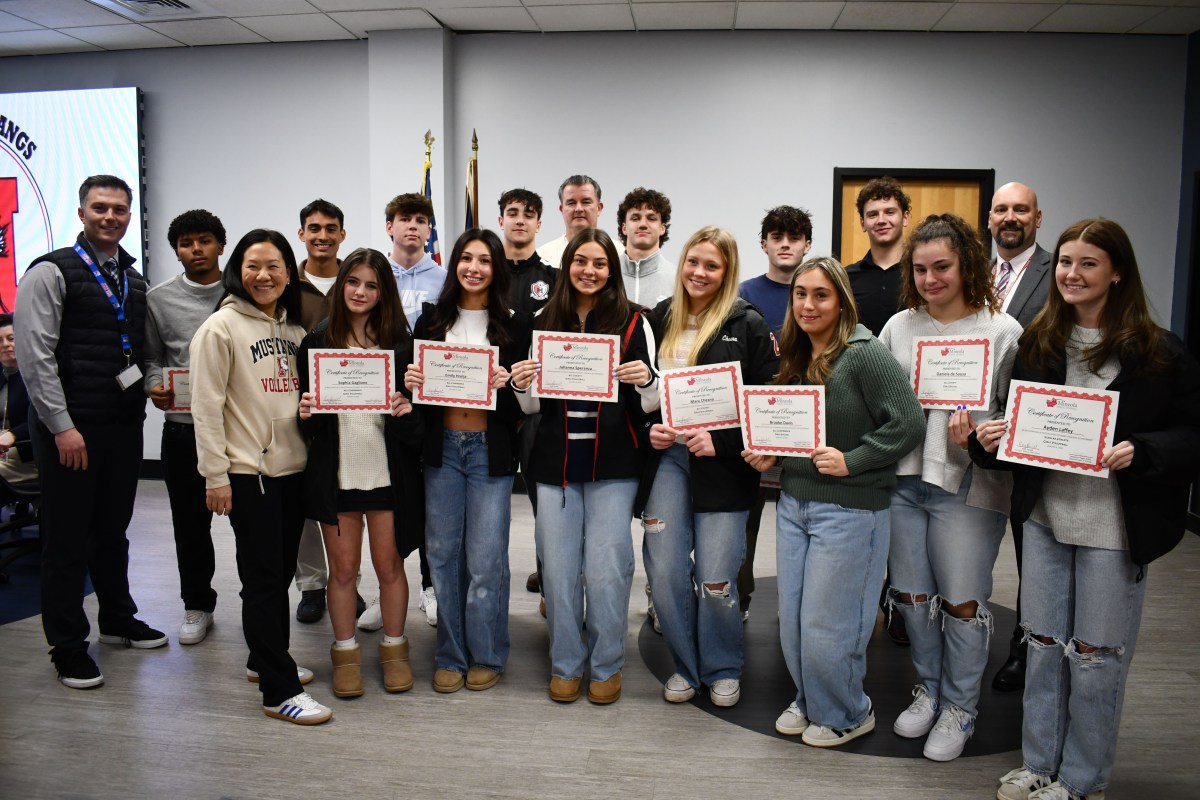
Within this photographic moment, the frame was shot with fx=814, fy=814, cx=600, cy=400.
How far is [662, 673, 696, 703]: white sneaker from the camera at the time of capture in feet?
9.25

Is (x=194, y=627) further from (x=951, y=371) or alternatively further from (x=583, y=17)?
(x=583, y=17)

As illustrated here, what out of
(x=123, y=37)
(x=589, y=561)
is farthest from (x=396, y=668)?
(x=123, y=37)

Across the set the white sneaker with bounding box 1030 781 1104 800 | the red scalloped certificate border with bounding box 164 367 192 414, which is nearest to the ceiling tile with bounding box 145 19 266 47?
the red scalloped certificate border with bounding box 164 367 192 414

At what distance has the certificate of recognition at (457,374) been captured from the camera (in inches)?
104

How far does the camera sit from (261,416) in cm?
262

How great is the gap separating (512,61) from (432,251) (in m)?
2.03

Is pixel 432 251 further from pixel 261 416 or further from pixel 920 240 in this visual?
pixel 920 240

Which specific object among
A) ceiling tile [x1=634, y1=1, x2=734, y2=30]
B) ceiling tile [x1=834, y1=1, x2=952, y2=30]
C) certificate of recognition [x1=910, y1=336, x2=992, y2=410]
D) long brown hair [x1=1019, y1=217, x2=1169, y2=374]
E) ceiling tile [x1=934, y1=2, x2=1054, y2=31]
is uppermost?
ceiling tile [x1=634, y1=1, x2=734, y2=30]

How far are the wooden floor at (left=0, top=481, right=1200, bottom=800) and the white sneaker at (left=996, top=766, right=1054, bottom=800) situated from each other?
2.0 inches

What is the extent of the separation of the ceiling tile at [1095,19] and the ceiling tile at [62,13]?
20.7 feet

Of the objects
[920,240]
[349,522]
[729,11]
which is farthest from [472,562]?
[729,11]

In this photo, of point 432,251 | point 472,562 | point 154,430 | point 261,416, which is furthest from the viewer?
point 154,430

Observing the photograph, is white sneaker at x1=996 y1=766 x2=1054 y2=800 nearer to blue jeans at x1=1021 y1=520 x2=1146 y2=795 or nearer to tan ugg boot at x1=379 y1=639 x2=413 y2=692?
blue jeans at x1=1021 y1=520 x2=1146 y2=795

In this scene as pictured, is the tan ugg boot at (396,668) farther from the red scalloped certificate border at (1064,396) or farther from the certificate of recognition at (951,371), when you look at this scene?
the red scalloped certificate border at (1064,396)
